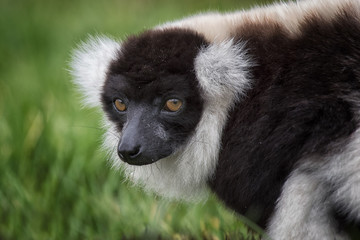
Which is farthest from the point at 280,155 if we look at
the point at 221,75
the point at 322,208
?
the point at 221,75

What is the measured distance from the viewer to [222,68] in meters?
3.43

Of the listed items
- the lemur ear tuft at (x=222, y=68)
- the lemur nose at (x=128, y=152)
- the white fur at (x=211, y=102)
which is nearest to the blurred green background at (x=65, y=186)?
the white fur at (x=211, y=102)

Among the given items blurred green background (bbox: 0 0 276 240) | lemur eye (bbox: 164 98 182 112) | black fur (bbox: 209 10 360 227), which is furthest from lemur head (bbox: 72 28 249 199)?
blurred green background (bbox: 0 0 276 240)

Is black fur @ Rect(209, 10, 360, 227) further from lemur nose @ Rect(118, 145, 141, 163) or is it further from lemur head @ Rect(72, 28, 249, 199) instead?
lemur nose @ Rect(118, 145, 141, 163)

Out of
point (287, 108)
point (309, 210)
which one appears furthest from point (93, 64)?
point (309, 210)

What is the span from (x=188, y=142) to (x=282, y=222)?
783 millimetres

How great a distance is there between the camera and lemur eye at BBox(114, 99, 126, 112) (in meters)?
3.74

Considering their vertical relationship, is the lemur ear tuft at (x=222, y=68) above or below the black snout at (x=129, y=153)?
above

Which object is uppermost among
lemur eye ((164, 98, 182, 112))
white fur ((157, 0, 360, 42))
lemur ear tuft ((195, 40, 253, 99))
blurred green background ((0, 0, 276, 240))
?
white fur ((157, 0, 360, 42))

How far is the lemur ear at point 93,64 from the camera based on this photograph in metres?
3.93

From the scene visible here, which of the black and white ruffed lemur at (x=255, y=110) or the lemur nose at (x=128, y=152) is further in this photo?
the lemur nose at (x=128, y=152)

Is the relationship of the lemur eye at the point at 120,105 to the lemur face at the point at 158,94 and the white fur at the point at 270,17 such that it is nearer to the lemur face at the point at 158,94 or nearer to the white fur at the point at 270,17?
the lemur face at the point at 158,94

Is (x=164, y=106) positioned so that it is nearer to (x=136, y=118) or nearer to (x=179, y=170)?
(x=136, y=118)

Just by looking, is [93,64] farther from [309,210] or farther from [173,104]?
[309,210]
